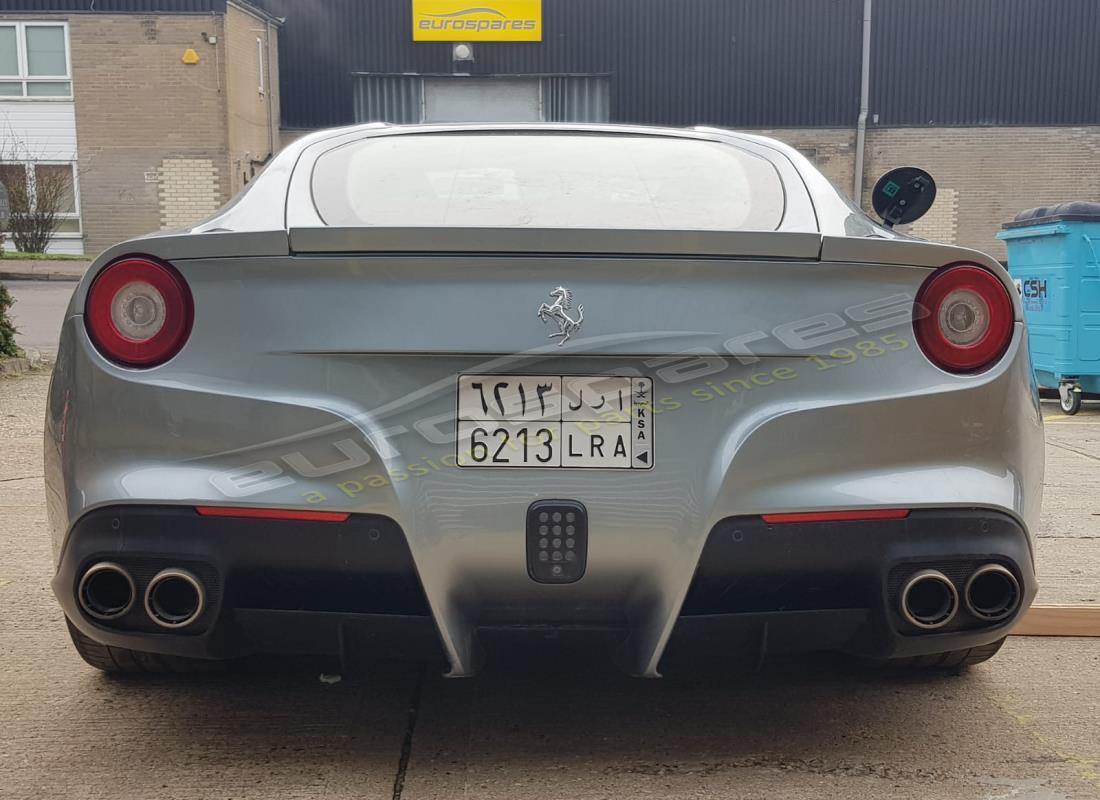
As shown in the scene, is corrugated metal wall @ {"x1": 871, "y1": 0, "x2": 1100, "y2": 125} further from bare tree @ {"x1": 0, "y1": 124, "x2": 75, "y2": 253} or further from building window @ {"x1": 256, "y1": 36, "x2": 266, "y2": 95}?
bare tree @ {"x1": 0, "y1": 124, "x2": 75, "y2": 253}

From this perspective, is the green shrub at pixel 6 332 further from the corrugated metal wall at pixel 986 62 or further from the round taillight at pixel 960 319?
the corrugated metal wall at pixel 986 62

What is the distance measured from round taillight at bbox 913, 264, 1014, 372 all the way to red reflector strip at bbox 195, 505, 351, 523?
4.00ft

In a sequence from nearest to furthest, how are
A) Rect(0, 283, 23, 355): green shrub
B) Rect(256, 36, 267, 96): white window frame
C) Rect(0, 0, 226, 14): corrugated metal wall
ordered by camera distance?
Rect(0, 283, 23, 355): green shrub < Rect(0, 0, 226, 14): corrugated metal wall < Rect(256, 36, 267, 96): white window frame

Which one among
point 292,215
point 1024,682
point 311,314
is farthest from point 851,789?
point 292,215

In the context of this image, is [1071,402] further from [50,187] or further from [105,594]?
[50,187]

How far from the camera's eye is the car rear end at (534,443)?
2299 millimetres

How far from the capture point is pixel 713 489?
2.30 m

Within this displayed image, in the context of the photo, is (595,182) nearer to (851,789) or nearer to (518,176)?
(518,176)

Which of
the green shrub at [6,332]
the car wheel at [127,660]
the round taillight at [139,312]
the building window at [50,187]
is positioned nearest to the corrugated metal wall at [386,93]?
the building window at [50,187]

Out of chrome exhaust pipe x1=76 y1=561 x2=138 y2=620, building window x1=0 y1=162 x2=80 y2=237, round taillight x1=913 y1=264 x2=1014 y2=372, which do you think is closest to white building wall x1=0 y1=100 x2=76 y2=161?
building window x1=0 y1=162 x2=80 y2=237

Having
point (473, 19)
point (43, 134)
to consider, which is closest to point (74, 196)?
point (43, 134)

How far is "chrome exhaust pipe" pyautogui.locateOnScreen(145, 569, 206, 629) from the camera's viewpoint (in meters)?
2.32

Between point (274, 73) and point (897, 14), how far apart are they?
14626mm

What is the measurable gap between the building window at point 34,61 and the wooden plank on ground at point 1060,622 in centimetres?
2624
